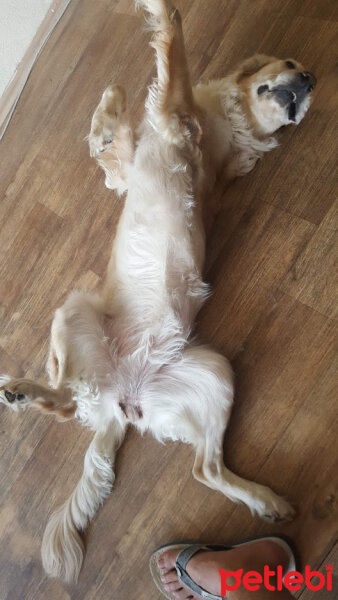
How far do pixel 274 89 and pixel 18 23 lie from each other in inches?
55.7

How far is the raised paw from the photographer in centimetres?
158

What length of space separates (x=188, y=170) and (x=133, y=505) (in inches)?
51.5

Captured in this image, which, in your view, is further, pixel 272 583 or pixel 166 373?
pixel 166 373

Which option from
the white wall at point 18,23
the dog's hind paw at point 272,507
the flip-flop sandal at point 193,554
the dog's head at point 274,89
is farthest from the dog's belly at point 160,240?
the white wall at point 18,23

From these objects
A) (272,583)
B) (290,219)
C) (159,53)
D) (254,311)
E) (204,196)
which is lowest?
(272,583)

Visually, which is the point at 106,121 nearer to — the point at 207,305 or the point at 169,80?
the point at 169,80

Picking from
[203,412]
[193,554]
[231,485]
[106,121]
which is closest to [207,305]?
[203,412]

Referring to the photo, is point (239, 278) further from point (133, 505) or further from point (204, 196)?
point (133, 505)

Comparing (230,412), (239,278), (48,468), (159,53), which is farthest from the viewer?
(48,468)

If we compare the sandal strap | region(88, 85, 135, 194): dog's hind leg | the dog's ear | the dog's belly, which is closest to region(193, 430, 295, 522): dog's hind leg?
the sandal strap

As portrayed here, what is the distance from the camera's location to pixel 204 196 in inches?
65.1

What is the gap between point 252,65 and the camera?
1.68 metres

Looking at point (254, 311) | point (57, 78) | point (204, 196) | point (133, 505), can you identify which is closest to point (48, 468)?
point (133, 505)

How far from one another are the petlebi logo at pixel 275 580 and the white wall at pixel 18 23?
2.45 m
